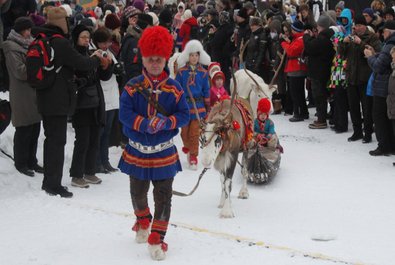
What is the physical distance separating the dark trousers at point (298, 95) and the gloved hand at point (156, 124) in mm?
7408

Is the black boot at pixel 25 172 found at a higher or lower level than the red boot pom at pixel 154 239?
lower

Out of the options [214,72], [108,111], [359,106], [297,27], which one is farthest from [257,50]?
[108,111]

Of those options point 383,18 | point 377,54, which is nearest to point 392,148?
point 377,54

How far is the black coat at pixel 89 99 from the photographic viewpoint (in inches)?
304

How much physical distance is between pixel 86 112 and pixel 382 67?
4442 millimetres

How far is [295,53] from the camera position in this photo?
39.4ft

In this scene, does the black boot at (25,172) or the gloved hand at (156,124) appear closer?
the gloved hand at (156,124)

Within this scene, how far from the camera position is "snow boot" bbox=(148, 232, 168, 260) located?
5.20 m

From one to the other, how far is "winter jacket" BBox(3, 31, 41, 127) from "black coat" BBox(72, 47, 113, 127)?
0.66m

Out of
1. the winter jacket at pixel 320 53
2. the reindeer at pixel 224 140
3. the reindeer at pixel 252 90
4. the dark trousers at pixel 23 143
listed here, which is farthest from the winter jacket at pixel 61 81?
the winter jacket at pixel 320 53

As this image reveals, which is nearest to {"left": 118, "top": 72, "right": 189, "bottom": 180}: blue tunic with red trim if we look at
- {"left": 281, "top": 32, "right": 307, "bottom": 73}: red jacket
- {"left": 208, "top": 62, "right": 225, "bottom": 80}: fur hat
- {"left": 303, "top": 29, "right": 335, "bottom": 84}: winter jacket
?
{"left": 208, "top": 62, "right": 225, "bottom": 80}: fur hat

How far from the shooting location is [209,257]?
5289 mm

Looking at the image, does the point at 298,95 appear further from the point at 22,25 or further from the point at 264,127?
the point at 22,25

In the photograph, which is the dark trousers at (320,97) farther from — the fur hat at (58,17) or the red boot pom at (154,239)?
the red boot pom at (154,239)
